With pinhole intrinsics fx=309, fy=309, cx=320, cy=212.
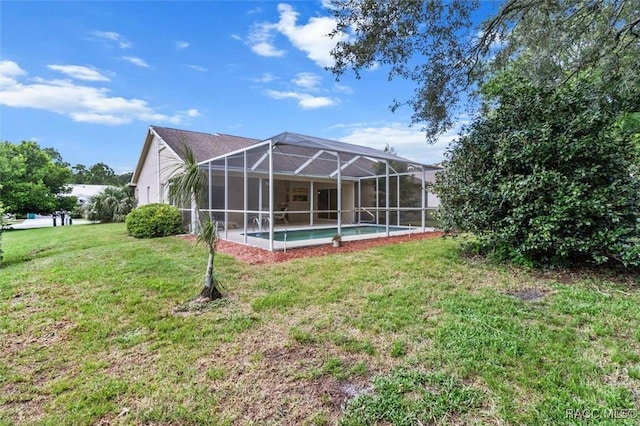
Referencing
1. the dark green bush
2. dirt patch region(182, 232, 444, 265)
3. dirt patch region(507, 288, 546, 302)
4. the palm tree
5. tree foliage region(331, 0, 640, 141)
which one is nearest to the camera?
dirt patch region(507, 288, 546, 302)

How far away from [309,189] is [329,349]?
13218mm

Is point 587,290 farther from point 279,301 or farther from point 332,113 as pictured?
point 332,113

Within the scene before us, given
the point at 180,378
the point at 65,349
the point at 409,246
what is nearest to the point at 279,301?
the point at 180,378

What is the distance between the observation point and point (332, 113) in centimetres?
1648

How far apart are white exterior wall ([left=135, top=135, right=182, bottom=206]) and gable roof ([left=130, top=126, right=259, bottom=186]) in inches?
9.4

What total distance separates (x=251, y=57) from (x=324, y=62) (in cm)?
787

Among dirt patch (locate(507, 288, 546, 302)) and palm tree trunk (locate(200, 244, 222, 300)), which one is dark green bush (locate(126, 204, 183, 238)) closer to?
palm tree trunk (locate(200, 244, 222, 300))

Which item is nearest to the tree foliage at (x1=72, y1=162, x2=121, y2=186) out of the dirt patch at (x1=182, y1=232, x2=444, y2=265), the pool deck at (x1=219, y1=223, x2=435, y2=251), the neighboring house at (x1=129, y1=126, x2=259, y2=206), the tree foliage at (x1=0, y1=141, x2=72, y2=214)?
the tree foliage at (x1=0, y1=141, x2=72, y2=214)

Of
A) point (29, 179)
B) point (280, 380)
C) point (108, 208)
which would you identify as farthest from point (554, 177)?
point (29, 179)

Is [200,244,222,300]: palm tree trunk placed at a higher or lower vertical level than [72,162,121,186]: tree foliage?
lower

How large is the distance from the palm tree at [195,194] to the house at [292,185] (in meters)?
3.57

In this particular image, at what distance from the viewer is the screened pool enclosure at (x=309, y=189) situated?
964 cm

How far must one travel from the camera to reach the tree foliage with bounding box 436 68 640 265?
475 centimetres

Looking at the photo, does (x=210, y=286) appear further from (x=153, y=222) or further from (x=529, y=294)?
(x=153, y=222)
